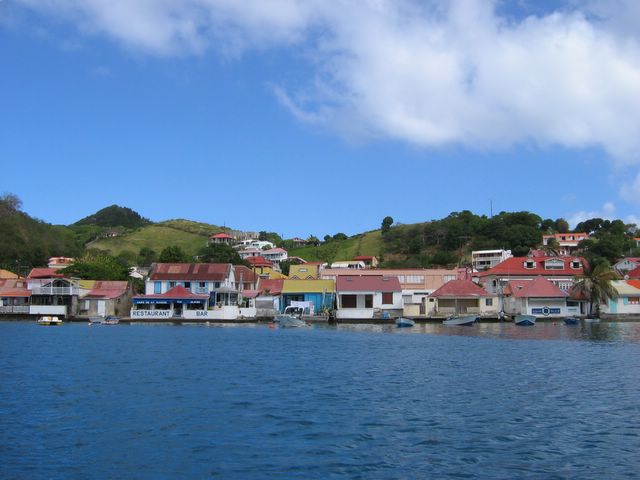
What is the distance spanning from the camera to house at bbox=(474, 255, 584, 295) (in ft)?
271

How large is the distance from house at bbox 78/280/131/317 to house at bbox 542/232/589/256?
82.1 m

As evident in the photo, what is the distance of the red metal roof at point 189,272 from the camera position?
77.1 m

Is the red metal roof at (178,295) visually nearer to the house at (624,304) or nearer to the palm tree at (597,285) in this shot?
the palm tree at (597,285)

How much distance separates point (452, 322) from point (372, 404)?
151 feet

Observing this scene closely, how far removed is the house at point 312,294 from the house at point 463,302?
12140 mm

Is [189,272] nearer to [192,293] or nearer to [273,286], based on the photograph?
[192,293]

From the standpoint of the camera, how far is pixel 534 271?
84.4 meters

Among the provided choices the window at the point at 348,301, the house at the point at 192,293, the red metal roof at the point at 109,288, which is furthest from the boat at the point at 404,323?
the red metal roof at the point at 109,288

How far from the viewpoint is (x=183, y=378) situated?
26547 millimetres

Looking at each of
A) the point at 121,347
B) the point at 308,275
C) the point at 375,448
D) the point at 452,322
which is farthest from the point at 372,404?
the point at 308,275

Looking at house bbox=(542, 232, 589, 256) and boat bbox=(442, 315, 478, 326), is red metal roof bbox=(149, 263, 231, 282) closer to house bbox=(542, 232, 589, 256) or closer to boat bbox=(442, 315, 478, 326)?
boat bbox=(442, 315, 478, 326)

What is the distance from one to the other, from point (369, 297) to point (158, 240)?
117 m

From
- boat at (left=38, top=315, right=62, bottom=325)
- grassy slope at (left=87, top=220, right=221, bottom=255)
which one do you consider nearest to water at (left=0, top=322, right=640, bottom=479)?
boat at (left=38, top=315, right=62, bottom=325)

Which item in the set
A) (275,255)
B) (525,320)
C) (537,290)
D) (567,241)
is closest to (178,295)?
(525,320)
